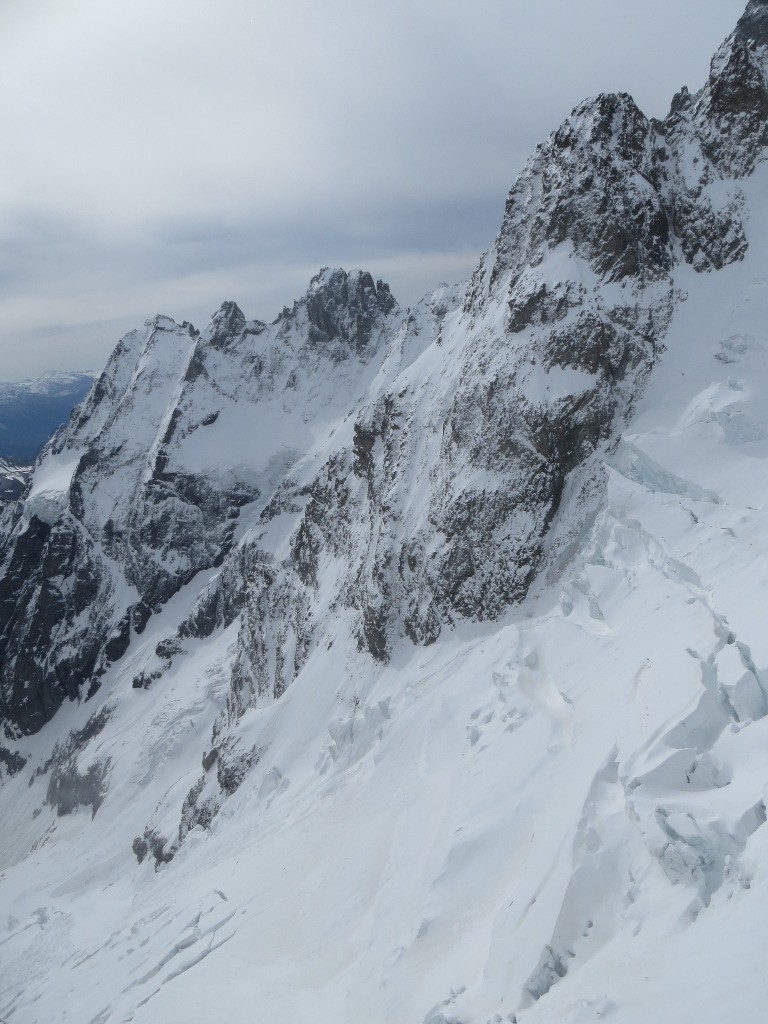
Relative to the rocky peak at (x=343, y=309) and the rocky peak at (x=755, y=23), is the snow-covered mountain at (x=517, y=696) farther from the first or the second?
the rocky peak at (x=343, y=309)

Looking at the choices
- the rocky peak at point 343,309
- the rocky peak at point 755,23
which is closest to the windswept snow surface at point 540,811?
the rocky peak at point 755,23

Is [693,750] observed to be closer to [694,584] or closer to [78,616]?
[694,584]

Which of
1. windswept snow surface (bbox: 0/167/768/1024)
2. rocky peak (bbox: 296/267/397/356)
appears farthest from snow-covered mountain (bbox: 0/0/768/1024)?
rocky peak (bbox: 296/267/397/356)

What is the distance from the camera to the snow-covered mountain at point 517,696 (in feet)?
35.2

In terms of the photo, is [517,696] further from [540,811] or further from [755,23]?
[755,23]

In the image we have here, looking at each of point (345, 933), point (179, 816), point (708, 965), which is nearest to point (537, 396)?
point (345, 933)

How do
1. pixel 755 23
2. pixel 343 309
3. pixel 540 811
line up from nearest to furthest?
pixel 540 811 → pixel 755 23 → pixel 343 309

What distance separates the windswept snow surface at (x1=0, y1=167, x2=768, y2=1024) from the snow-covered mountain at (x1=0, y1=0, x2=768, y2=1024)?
9 cm

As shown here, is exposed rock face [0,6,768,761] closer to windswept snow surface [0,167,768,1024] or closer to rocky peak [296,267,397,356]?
windswept snow surface [0,167,768,1024]

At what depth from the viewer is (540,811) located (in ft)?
50.1

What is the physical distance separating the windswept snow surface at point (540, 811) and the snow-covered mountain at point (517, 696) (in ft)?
0.29

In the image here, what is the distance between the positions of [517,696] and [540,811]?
6.85 m

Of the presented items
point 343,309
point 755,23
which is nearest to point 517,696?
point 755,23

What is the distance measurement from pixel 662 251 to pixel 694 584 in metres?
20.0
